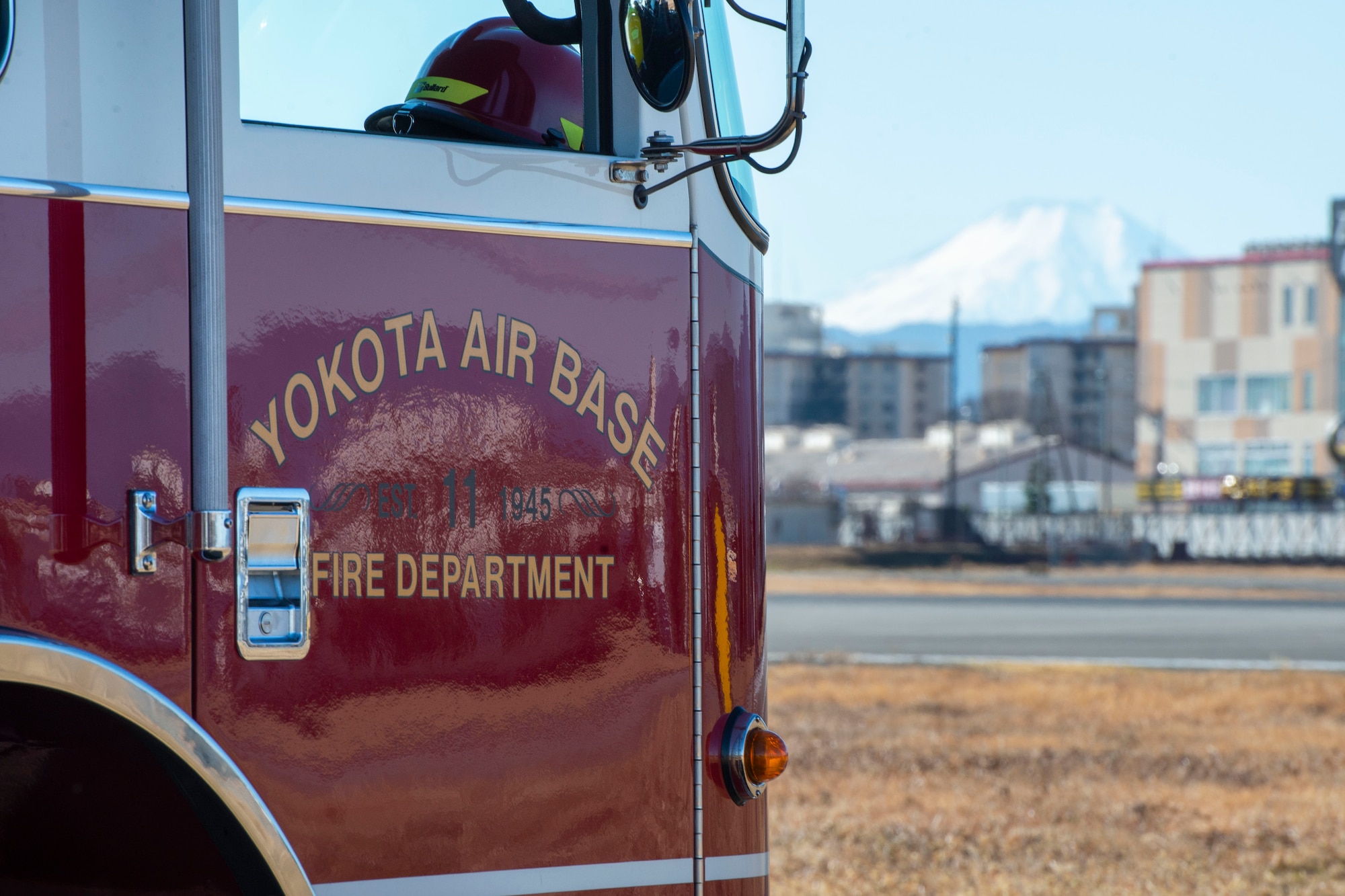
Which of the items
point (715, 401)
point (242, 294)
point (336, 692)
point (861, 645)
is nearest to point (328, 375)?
point (242, 294)

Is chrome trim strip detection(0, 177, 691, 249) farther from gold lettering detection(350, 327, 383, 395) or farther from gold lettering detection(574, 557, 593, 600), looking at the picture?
gold lettering detection(574, 557, 593, 600)

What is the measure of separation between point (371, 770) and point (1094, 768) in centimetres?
652

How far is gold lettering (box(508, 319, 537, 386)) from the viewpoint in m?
2.19

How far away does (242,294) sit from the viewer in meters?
1.99

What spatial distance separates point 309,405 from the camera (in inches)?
80.1

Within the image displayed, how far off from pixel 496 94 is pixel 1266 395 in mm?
80032

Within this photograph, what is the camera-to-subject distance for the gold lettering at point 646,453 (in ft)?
7.52

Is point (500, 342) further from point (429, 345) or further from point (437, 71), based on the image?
point (437, 71)

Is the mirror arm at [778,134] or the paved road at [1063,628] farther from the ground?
the mirror arm at [778,134]

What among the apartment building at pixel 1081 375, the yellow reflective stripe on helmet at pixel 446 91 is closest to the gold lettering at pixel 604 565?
the yellow reflective stripe on helmet at pixel 446 91

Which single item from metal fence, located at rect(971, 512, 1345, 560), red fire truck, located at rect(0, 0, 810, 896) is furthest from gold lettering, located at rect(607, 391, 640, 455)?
metal fence, located at rect(971, 512, 1345, 560)

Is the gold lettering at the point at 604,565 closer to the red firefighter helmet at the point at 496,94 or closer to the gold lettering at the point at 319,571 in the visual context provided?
the gold lettering at the point at 319,571

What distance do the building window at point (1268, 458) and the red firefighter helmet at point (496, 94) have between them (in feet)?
261

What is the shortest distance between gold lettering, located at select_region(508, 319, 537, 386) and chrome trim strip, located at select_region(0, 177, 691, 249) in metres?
0.14
